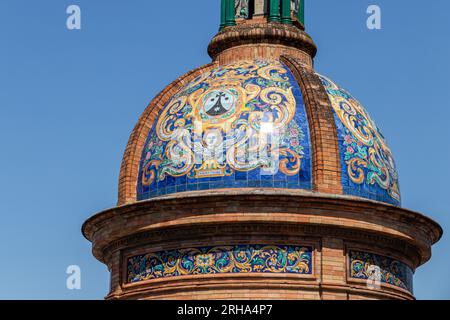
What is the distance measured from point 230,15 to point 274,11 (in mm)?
1151

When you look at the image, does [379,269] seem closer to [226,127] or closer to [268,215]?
[268,215]

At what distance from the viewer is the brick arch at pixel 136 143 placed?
36.1 m

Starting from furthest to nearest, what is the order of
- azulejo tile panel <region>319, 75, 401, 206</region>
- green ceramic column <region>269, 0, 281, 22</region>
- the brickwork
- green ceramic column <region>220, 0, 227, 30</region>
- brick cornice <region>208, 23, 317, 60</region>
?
green ceramic column <region>220, 0, 227, 30</region>
green ceramic column <region>269, 0, 281, 22</region>
brick cornice <region>208, 23, 317, 60</region>
azulejo tile panel <region>319, 75, 401, 206</region>
the brickwork

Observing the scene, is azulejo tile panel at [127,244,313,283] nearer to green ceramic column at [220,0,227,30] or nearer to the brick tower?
the brick tower

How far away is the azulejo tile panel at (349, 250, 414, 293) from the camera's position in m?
34.2

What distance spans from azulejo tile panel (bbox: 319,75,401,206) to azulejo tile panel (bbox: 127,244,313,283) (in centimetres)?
205

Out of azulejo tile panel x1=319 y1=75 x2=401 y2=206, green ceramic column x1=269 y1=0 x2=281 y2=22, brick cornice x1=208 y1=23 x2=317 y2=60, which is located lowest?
azulejo tile panel x1=319 y1=75 x2=401 y2=206

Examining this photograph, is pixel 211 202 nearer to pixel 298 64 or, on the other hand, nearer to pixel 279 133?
pixel 279 133

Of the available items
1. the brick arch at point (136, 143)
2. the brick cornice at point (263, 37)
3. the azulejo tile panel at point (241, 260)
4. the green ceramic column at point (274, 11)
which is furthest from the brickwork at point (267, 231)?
the green ceramic column at point (274, 11)

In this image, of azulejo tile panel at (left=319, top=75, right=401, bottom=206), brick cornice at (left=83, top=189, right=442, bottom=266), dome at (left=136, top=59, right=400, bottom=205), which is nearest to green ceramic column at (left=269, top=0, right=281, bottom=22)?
dome at (left=136, top=59, right=400, bottom=205)

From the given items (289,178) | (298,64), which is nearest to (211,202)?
(289,178)

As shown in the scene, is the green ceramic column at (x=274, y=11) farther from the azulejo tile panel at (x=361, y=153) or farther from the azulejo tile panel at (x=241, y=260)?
the azulejo tile panel at (x=241, y=260)

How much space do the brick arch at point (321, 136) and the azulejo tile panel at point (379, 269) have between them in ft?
5.19

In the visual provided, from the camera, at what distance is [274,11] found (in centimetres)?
3803
